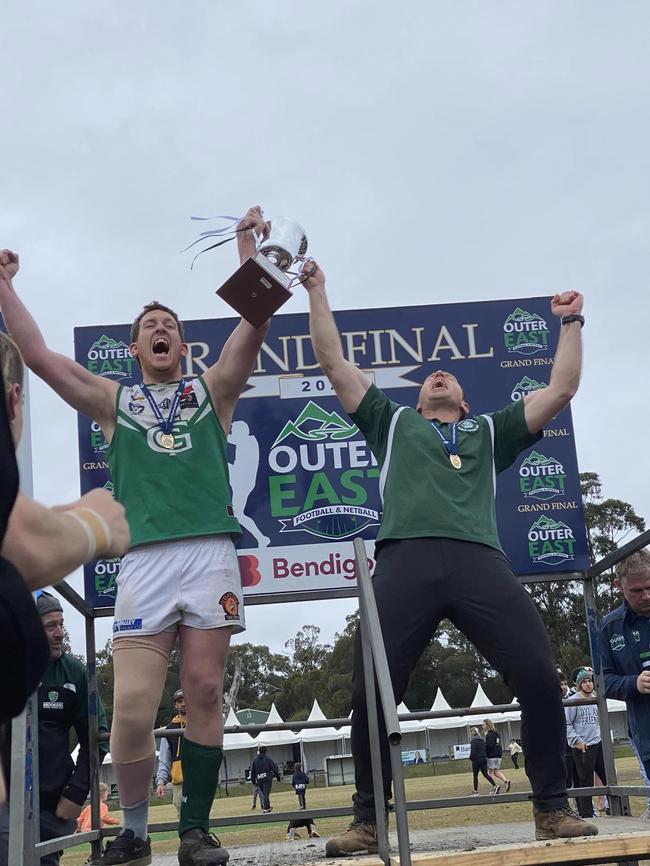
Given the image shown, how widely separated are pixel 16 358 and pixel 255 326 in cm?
201

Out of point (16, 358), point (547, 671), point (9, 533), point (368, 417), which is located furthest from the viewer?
point (368, 417)

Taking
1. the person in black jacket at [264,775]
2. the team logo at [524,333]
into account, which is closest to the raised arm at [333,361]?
the team logo at [524,333]

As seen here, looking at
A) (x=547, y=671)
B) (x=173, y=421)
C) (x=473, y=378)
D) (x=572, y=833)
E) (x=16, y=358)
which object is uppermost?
(x=473, y=378)

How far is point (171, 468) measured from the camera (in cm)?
380

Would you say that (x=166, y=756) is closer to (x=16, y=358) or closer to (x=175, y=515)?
(x=175, y=515)

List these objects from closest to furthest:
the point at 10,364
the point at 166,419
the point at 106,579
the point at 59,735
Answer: the point at 10,364 < the point at 166,419 < the point at 59,735 < the point at 106,579

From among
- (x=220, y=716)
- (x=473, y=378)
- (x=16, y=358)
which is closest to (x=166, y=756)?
(x=473, y=378)

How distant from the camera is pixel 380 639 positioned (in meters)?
3.30

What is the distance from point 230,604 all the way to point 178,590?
0.19 m

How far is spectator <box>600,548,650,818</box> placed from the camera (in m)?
5.00

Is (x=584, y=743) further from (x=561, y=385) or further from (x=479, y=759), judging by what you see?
(x=479, y=759)

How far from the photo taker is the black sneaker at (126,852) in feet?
11.4

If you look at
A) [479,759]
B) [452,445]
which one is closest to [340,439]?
[452,445]

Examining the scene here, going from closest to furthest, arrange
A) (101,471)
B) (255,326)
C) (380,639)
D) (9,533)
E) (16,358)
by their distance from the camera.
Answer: (9,533), (16,358), (380,639), (255,326), (101,471)
